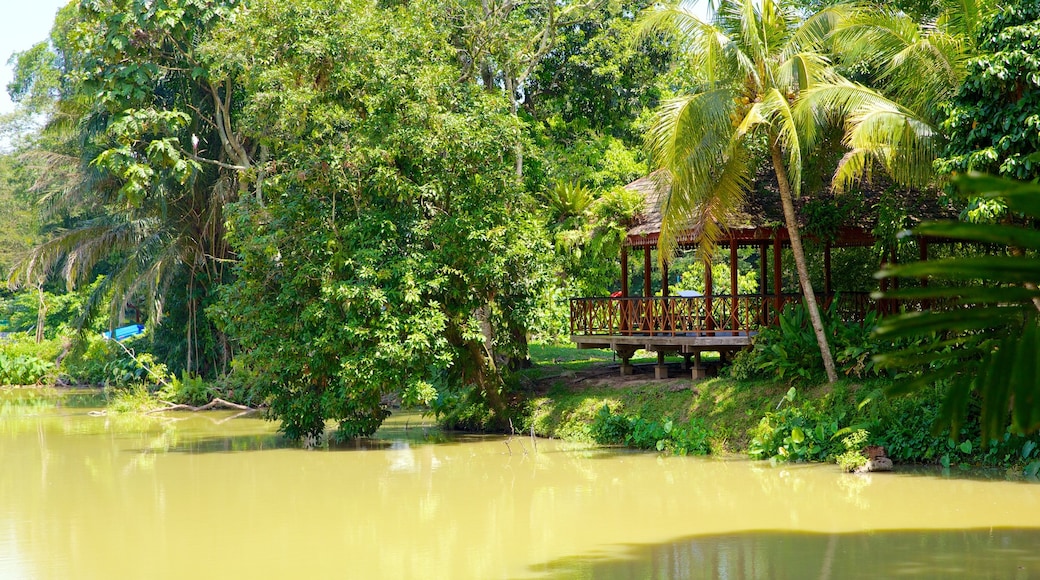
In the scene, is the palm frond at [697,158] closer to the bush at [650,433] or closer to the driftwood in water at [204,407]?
the bush at [650,433]

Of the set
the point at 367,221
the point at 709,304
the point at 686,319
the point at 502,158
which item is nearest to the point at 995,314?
the point at 367,221

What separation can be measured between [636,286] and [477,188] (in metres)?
25.1

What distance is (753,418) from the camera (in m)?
15.7

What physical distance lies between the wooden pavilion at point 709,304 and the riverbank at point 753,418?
65 centimetres

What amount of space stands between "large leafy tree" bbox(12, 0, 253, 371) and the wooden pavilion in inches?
374

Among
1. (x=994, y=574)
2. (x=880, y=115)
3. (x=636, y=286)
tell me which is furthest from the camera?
(x=636, y=286)

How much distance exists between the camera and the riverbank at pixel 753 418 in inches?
545

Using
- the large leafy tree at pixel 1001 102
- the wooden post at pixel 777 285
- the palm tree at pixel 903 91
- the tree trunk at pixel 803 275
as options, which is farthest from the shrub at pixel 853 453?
the large leafy tree at pixel 1001 102

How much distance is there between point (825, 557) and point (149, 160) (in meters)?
19.0

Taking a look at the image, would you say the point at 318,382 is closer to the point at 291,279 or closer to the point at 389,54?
the point at 291,279

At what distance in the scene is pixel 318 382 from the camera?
17703 millimetres

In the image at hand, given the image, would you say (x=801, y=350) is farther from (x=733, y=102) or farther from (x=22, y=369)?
(x=22, y=369)

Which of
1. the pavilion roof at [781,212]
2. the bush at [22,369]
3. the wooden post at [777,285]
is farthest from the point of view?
the bush at [22,369]

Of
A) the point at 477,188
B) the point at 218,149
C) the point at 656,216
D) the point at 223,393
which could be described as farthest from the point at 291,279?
the point at 218,149
